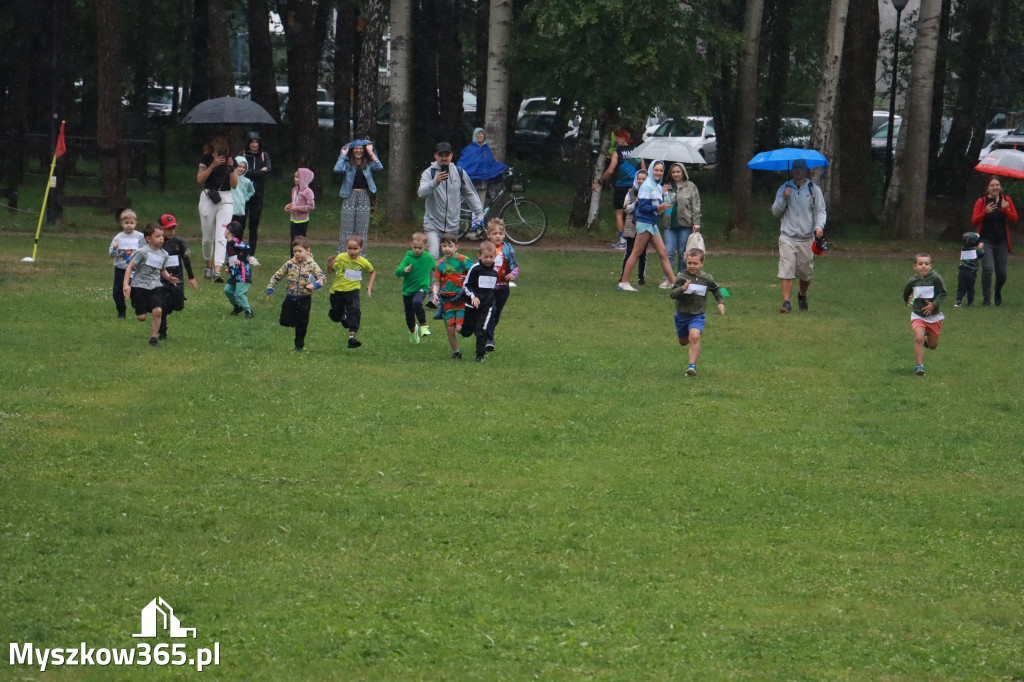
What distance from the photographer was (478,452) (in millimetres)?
10188

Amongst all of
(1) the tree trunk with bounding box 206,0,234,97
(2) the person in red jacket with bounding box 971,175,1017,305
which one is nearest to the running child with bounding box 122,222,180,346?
(2) the person in red jacket with bounding box 971,175,1017,305

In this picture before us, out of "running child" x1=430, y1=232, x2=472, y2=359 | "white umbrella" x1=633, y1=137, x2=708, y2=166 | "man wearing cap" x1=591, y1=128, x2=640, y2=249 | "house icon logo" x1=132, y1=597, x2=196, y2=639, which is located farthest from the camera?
"man wearing cap" x1=591, y1=128, x2=640, y2=249

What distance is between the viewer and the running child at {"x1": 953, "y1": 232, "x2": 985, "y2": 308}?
63.8 feet

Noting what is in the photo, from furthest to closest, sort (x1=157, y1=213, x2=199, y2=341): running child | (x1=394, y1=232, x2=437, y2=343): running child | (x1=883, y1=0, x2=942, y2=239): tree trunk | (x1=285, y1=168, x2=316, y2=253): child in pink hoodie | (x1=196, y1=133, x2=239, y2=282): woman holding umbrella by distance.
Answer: (x1=883, y1=0, x2=942, y2=239): tree trunk, (x1=285, y1=168, x2=316, y2=253): child in pink hoodie, (x1=196, y1=133, x2=239, y2=282): woman holding umbrella, (x1=394, y1=232, x2=437, y2=343): running child, (x1=157, y1=213, x2=199, y2=341): running child

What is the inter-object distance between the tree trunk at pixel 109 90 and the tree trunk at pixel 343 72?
12053mm

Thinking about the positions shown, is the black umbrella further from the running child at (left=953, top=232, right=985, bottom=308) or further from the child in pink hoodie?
the running child at (left=953, top=232, right=985, bottom=308)

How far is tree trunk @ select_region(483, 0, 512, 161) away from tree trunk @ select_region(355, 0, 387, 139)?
133 inches

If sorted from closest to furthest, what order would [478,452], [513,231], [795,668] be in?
[795,668]
[478,452]
[513,231]

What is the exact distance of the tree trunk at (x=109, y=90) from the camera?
2708cm

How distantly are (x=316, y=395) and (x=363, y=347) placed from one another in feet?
8.92

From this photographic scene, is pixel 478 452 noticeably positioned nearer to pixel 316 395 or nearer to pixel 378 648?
pixel 316 395

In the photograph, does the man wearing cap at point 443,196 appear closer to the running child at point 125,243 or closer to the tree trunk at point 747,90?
the running child at point 125,243

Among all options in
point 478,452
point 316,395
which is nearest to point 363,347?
point 316,395

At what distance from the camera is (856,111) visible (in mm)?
32375
